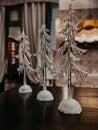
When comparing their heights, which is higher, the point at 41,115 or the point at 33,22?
the point at 33,22

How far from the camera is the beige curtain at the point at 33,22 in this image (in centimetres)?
347

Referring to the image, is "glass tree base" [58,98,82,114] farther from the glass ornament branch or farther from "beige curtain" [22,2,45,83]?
"beige curtain" [22,2,45,83]

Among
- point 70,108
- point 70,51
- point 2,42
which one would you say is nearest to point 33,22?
point 2,42

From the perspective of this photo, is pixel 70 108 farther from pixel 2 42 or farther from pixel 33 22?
pixel 2 42

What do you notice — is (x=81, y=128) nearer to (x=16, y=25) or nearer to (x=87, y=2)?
(x=16, y=25)

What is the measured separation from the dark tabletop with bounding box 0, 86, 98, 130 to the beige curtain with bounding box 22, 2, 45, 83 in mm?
1681

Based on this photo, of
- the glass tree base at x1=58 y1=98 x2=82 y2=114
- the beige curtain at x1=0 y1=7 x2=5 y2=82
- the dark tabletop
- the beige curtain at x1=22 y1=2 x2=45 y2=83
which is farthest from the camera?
the beige curtain at x1=0 y1=7 x2=5 y2=82

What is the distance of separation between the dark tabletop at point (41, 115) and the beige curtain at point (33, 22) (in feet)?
5.52

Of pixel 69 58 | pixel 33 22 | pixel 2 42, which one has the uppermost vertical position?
pixel 33 22

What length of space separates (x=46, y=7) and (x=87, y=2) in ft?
4.56

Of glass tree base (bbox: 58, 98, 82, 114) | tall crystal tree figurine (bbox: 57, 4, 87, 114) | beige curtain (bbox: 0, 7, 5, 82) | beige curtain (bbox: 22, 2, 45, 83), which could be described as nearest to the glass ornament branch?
tall crystal tree figurine (bbox: 57, 4, 87, 114)

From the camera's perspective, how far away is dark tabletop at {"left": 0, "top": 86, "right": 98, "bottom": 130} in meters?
1.14

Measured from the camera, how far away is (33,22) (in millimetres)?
3502

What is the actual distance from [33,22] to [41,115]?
7.89 feet
